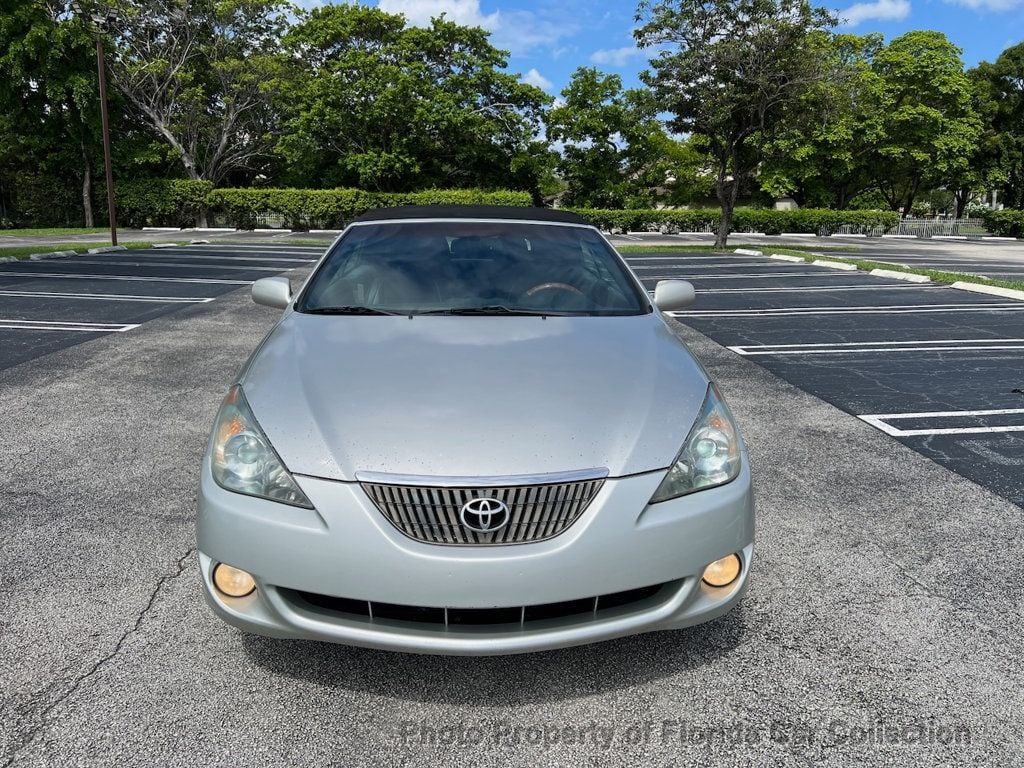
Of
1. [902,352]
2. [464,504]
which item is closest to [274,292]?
[464,504]

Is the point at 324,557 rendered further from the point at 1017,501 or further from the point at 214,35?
the point at 214,35

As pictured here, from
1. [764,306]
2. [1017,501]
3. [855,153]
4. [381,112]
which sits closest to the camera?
[1017,501]

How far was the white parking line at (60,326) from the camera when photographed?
8070mm

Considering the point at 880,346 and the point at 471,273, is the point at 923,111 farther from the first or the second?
the point at 471,273

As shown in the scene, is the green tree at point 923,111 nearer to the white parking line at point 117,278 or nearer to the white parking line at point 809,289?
the white parking line at point 809,289

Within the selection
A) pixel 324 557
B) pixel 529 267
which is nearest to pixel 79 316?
pixel 529 267

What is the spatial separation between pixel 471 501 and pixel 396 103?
3641 cm

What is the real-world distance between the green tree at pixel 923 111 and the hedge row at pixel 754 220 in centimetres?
510

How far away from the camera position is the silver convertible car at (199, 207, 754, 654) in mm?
1994

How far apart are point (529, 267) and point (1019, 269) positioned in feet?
65.2

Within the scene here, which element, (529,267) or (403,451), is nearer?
(403,451)

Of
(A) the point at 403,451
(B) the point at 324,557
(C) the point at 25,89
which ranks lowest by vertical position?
(B) the point at 324,557

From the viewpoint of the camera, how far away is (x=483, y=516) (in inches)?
78.3

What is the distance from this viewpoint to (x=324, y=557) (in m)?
2.01
